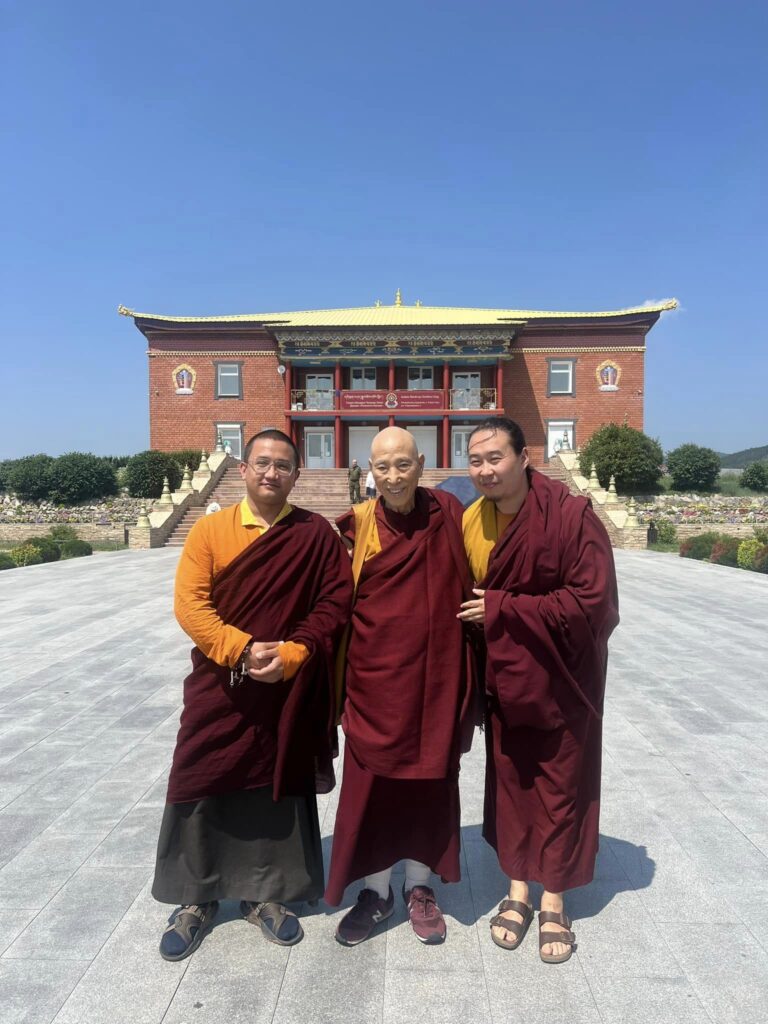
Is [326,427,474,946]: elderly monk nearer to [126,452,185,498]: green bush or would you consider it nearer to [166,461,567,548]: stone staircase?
[166,461,567,548]: stone staircase

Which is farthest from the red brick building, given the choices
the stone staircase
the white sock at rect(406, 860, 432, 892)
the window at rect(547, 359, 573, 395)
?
the white sock at rect(406, 860, 432, 892)

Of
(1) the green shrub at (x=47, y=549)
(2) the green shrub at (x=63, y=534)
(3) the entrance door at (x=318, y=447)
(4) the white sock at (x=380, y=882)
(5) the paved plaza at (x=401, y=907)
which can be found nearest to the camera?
(5) the paved plaza at (x=401, y=907)

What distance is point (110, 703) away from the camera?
5.14 meters

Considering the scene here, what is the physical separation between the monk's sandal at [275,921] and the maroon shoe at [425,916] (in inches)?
16.2

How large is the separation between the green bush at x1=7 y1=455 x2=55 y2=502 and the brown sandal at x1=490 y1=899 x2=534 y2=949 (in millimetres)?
25394

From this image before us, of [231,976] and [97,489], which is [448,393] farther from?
[231,976]

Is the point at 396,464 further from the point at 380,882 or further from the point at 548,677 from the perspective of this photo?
the point at 380,882

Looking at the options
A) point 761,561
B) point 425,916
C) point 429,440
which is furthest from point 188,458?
point 425,916

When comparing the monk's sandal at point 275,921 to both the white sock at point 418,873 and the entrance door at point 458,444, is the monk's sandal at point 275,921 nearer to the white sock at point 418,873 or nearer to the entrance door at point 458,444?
the white sock at point 418,873

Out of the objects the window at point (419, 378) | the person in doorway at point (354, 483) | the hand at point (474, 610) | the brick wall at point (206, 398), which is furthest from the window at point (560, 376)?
the hand at point (474, 610)

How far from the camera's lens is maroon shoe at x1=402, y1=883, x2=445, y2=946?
92.5 inches

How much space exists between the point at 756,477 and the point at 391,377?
47.7 feet

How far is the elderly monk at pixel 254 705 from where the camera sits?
2254 mm

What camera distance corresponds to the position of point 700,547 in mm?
15992
